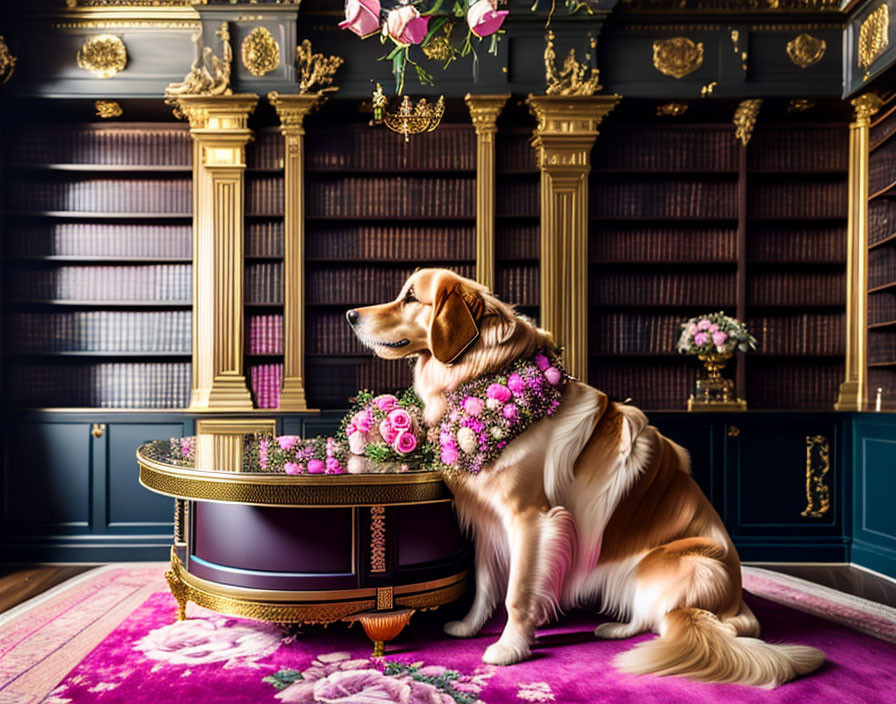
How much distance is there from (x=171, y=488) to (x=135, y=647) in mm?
618

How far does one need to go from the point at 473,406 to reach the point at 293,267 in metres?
2.35

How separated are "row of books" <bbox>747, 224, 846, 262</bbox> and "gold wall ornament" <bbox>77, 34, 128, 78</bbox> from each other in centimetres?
392

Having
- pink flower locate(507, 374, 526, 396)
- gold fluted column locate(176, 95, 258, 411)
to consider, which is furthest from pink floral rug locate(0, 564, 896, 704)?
gold fluted column locate(176, 95, 258, 411)

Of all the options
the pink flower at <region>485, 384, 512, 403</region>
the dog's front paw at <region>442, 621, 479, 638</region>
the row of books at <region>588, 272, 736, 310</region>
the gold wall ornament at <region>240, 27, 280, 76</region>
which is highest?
the gold wall ornament at <region>240, 27, 280, 76</region>

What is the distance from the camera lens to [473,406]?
2.07 metres

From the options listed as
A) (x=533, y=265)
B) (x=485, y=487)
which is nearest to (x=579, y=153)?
(x=533, y=265)

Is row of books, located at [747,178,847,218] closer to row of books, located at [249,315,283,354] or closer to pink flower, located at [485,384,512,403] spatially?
pink flower, located at [485,384,512,403]

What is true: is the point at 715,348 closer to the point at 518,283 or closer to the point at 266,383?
the point at 518,283

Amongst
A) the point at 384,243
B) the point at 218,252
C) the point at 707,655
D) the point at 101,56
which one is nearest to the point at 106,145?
the point at 101,56

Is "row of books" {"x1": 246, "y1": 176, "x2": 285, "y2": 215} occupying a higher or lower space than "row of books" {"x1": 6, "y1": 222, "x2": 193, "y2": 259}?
higher

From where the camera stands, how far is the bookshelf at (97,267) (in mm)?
4156

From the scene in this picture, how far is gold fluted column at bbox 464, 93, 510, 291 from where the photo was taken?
4074 mm

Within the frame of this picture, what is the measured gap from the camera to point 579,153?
13.3 feet

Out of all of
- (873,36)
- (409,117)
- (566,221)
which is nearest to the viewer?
(409,117)
